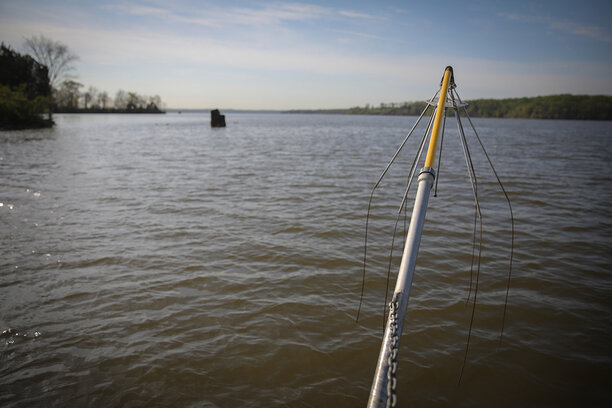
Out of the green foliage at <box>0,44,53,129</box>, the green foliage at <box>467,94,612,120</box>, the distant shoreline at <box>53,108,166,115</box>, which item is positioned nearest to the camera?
the green foliage at <box>0,44,53,129</box>

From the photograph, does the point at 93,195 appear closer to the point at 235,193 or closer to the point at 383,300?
the point at 235,193

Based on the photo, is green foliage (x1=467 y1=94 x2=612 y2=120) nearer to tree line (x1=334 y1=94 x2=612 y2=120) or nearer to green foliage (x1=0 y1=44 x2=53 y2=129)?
tree line (x1=334 y1=94 x2=612 y2=120)

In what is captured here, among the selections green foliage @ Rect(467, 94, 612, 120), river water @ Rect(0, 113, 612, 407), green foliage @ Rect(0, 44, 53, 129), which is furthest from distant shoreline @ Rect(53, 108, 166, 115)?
green foliage @ Rect(467, 94, 612, 120)

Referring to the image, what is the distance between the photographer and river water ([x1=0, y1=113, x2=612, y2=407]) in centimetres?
392

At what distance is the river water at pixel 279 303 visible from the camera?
3924mm

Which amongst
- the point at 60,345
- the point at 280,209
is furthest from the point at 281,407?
the point at 280,209

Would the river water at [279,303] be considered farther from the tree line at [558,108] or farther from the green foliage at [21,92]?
the tree line at [558,108]

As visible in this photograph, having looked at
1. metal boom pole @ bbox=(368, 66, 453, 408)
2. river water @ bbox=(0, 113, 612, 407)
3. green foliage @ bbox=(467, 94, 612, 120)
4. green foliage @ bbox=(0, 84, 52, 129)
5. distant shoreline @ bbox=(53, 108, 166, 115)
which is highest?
green foliage @ bbox=(467, 94, 612, 120)

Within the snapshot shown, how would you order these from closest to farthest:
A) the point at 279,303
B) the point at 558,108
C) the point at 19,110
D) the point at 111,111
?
1. the point at 279,303
2. the point at 19,110
3. the point at 111,111
4. the point at 558,108

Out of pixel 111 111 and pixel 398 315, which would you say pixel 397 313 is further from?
pixel 111 111

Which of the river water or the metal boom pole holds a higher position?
the metal boom pole

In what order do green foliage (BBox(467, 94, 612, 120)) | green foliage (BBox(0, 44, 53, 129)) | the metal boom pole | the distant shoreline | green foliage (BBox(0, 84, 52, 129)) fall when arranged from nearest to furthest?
the metal boom pole < green foliage (BBox(0, 84, 52, 129)) < green foliage (BBox(0, 44, 53, 129)) < the distant shoreline < green foliage (BBox(467, 94, 612, 120))

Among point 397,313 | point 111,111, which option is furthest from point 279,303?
point 111,111

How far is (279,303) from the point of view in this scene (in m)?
5.59
